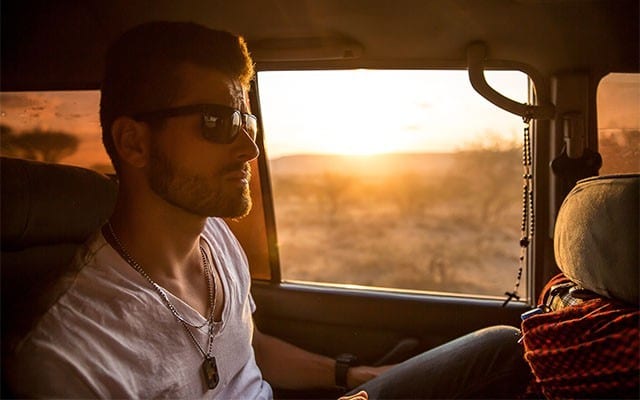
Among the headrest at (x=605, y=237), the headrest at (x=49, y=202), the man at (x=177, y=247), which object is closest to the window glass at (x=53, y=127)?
the headrest at (x=49, y=202)

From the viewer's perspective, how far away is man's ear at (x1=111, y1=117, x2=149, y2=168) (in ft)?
6.04

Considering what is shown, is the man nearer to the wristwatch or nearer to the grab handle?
the wristwatch

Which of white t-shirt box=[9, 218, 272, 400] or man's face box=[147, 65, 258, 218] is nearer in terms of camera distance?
white t-shirt box=[9, 218, 272, 400]

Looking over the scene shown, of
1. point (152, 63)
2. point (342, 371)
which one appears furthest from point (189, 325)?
point (342, 371)

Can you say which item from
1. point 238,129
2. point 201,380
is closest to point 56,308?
point 201,380

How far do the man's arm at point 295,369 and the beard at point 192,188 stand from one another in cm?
77

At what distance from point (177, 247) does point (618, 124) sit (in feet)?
6.22

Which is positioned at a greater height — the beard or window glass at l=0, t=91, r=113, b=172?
window glass at l=0, t=91, r=113, b=172

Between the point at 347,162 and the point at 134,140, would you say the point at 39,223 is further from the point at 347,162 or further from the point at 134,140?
the point at 347,162

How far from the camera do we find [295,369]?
249 centimetres

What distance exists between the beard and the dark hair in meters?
0.18

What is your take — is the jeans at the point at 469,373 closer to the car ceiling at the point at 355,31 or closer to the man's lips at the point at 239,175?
the man's lips at the point at 239,175

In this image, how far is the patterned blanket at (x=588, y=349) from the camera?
1.20 metres

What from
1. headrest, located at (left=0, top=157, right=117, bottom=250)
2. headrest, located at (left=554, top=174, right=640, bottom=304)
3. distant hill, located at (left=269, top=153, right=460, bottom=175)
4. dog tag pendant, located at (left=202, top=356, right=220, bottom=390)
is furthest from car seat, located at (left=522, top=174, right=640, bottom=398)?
distant hill, located at (left=269, top=153, right=460, bottom=175)
